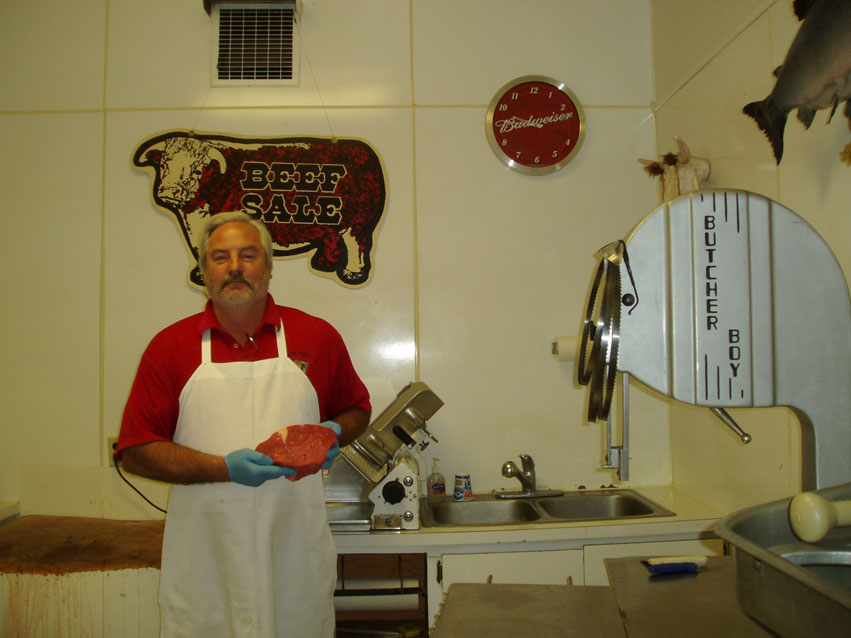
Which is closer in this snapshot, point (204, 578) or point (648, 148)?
point (204, 578)

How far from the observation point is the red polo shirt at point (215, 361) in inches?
Result: 66.7

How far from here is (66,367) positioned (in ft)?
9.05

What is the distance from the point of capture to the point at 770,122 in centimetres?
178

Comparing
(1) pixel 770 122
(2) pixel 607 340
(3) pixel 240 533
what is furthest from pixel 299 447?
(1) pixel 770 122

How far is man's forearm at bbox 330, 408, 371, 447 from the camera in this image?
6.34ft

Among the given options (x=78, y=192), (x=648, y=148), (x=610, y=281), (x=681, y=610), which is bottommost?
(x=681, y=610)

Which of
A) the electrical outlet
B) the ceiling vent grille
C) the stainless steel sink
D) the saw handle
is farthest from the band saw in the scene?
the electrical outlet

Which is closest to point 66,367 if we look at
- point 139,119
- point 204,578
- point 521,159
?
point 139,119

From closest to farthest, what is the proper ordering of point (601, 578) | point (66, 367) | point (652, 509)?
point (601, 578) → point (652, 509) → point (66, 367)

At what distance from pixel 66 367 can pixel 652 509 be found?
2.70 meters

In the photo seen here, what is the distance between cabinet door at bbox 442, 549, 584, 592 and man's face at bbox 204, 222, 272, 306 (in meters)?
1.24

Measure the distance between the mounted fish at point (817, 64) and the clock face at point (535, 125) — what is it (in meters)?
1.20

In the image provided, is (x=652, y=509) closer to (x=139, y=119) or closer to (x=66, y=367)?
(x=66, y=367)

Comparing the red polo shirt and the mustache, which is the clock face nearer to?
the red polo shirt
